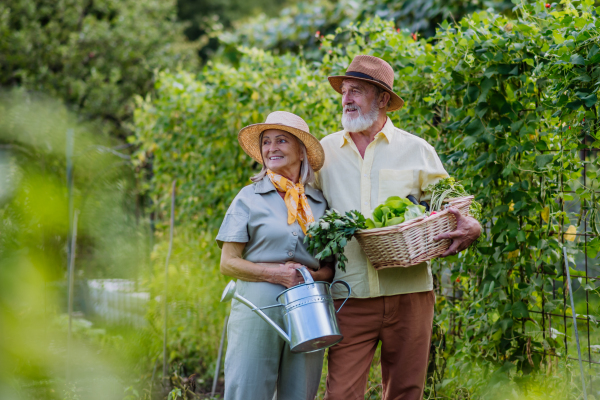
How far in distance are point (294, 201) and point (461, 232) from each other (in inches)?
25.1

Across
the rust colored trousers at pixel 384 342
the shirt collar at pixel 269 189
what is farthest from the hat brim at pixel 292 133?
the rust colored trousers at pixel 384 342

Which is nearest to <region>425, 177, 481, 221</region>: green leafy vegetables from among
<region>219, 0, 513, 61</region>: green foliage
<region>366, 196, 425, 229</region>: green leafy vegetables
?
<region>366, 196, 425, 229</region>: green leafy vegetables

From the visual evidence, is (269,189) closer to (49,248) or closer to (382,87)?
(382,87)

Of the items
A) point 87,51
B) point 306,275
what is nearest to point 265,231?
point 306,275

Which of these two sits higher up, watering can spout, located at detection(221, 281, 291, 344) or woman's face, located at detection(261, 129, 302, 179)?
woman's face, located at detection(261, 129, 302, 179)

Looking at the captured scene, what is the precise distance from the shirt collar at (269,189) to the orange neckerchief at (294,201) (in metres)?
0.02

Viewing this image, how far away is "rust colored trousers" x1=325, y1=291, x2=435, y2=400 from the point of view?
2.19m

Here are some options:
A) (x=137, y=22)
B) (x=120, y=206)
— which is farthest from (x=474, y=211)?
(x=137, y=22)

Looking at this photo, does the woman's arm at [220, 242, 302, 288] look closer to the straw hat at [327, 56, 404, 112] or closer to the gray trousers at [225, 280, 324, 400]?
the gray trousers at [225, 280, 324, 400]

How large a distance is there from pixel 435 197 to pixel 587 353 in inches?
43.7

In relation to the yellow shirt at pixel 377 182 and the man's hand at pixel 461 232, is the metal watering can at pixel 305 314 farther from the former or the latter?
the man's hand at pixel 461 232

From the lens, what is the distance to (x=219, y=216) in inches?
159

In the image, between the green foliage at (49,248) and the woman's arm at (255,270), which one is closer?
the green foliage at (49,248)

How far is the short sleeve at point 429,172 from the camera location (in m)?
2.23
